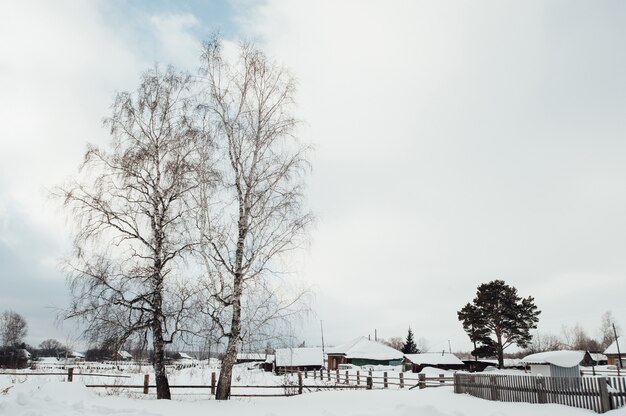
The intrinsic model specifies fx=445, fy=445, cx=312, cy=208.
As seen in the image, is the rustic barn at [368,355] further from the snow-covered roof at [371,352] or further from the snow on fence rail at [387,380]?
the snow on fence rail at [387,380]

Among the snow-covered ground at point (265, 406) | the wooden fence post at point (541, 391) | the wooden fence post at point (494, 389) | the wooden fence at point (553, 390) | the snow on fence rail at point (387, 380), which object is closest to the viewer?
the snow-covered ground at point (265, 406)

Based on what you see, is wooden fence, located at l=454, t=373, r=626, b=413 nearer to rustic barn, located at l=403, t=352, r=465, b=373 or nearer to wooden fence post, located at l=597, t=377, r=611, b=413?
wooden fence post, located at l=597, t=377, r=611, b=413

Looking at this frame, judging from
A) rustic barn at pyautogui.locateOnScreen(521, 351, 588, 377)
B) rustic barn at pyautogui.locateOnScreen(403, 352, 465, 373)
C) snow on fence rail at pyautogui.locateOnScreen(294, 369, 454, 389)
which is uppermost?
rustic barn at pyautogui.locateOnScreen(521, 351, 588, 377)

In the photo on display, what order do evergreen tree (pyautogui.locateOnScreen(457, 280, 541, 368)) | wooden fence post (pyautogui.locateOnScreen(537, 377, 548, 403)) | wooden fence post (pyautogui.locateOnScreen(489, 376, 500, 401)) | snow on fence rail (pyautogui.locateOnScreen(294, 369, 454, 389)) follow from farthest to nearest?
evergreen tree (pyautogui.locateOnScreen(457, 280, 541, 368)) → snow on fence rail (pyautogui.locateOnScreen(294, 369, 454, 389)) → wooden fence post (pyautogui.locateOnScreen(489, 376, 500, 401)) → wooden fence post (pyautogui.locateOnScreen(537, 377, 548, 403))

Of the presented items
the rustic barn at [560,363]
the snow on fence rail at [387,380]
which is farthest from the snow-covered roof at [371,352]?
the rustic barn at [560,363]

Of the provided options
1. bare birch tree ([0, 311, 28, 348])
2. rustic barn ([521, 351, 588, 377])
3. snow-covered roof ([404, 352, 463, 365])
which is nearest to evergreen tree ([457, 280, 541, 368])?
snow-covered roof ([404, 352, 463, 365])

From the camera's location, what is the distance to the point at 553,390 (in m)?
14.1

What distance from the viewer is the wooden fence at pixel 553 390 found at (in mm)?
12375

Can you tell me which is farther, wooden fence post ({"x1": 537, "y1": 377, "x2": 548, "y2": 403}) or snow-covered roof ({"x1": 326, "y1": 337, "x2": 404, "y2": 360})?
snow-covered roof ({"x1": 326, "y1": 337, "x2": 404, "y2": 360})

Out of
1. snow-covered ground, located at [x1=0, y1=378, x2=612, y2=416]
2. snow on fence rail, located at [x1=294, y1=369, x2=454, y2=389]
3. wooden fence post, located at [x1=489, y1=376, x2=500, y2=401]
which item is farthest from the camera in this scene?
snow on fence rail, located at [x1=294, y1=369, x2=454, y2=389]

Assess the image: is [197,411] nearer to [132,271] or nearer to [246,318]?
[246,318]

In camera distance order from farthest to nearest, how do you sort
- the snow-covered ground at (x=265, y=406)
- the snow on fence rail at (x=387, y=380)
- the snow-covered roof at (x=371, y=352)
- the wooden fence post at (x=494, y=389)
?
1. the snow-covered roof at (x=371, y=352)
2. the snow on fence rail at (x=387, y=380)
3. the wooden fence post at (x=494, y=389)
4. the snow-covered ground at (x=265, y=406)

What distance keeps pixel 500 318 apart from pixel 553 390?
39029mm

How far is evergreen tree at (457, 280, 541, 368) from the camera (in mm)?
49469
